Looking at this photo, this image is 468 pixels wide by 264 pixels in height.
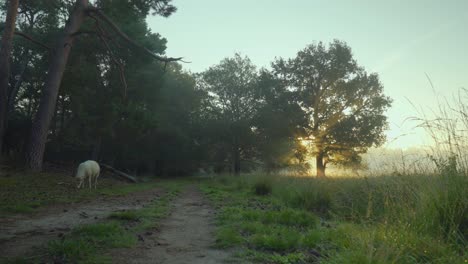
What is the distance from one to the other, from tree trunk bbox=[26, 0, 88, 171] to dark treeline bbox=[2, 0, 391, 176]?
17.5ft

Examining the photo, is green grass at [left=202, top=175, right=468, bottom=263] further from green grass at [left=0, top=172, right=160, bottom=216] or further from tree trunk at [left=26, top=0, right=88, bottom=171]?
tree trunk at [left=26, top=0, right=88, bottom=171]

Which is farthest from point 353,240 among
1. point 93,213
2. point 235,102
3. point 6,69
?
point 235,102

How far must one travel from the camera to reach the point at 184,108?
4078 cm

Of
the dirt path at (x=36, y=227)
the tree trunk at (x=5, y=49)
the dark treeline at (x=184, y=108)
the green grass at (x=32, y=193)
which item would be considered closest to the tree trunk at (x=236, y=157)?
the dark treeline at (x=184, y=108)

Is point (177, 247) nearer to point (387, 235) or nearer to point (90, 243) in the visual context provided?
point (90, 243)

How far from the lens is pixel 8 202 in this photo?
347 inches

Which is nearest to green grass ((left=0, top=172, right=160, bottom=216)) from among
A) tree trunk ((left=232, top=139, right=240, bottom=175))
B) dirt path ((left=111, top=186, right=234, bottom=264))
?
dirt path ((left=111, top=186, right=234, bottom=264))

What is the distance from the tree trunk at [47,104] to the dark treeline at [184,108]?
210 inches

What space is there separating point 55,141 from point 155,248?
32155mm

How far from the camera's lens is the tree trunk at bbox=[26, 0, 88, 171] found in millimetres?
16031

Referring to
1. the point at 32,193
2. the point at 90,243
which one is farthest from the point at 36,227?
the point at 32,193

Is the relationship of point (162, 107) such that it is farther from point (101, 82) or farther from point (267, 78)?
point (267, 78)

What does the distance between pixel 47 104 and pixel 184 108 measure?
24695 millimetres

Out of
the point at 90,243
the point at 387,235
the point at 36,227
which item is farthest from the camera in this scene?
the point at 36,227
